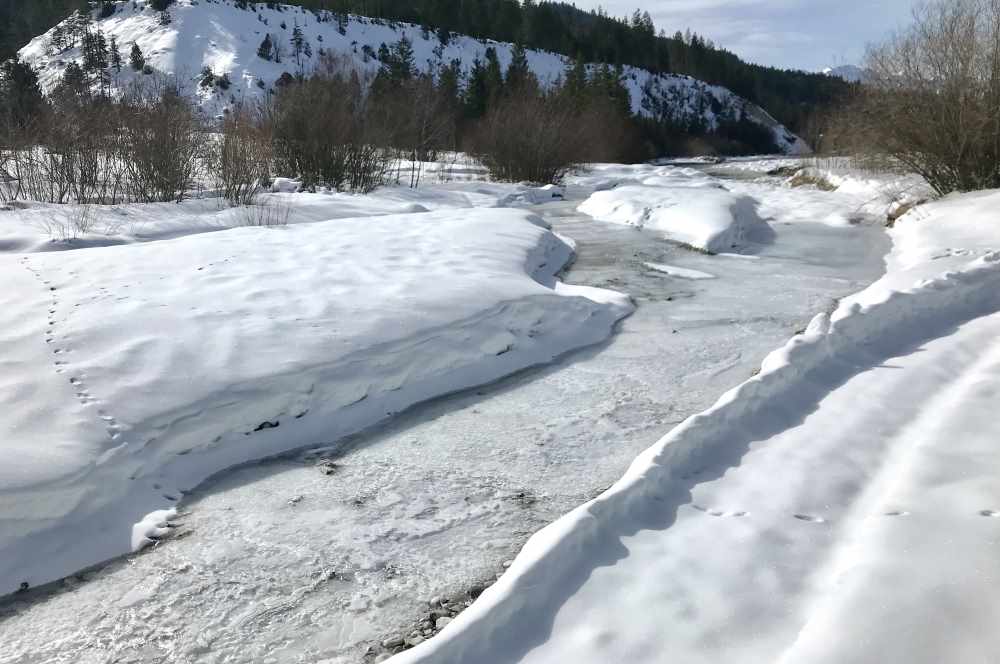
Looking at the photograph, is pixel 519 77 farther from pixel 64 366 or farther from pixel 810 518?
pixel 810 518

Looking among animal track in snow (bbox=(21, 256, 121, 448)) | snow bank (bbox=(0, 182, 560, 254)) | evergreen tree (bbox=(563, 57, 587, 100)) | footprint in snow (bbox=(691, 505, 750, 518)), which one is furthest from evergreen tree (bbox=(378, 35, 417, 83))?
footprint in snow (bbox=(691, 505, 750, 518))

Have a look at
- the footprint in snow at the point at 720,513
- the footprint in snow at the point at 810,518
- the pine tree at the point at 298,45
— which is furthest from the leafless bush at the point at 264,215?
the pine tree at the point at 298,45

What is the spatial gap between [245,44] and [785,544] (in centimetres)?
7040

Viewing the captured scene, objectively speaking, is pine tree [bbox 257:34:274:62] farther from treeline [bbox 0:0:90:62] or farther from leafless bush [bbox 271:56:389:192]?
leafless bush [bbox 271:56:389:192]

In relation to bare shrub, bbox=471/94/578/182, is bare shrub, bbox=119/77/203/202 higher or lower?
lower

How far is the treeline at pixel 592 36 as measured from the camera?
77750mm

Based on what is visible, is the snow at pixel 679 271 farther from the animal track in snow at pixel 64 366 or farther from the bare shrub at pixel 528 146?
the bare shrub at pixel 528 146

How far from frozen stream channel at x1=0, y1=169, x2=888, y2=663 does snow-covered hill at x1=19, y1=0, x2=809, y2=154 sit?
52.7 m

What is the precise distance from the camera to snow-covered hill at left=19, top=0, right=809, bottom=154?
58875mm

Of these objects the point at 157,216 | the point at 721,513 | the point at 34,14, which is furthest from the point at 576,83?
the point at 34,14

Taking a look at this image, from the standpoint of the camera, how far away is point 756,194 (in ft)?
54.6

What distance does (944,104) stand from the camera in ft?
37.8

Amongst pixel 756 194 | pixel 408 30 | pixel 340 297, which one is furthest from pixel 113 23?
pixel 340 297

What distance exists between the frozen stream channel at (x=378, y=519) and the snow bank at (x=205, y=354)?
0.65 ft
